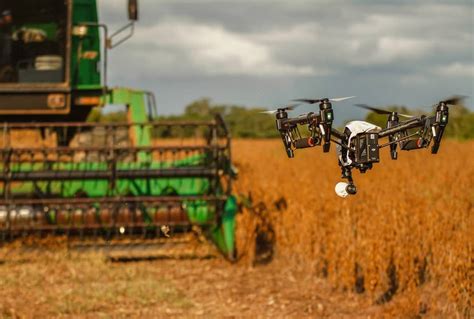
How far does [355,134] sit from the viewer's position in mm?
866

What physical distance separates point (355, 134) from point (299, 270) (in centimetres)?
570

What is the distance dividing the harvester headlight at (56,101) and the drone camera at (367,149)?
660 cm

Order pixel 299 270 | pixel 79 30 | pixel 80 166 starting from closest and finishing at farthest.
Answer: pixel 299 270, pixel 80 166, pixel 79 30

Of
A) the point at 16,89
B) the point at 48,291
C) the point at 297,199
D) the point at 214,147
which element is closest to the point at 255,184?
the point at 297,199

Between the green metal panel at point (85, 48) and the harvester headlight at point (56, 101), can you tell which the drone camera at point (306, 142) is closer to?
the harvester headlight at point (56, 101)

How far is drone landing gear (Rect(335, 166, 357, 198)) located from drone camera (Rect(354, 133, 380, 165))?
29mm

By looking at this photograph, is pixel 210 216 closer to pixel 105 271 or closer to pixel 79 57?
pixel 105 271

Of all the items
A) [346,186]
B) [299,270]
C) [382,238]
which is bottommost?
[299,270]

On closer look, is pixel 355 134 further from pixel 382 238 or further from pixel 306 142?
pixel 382 238

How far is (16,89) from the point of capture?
7.08m

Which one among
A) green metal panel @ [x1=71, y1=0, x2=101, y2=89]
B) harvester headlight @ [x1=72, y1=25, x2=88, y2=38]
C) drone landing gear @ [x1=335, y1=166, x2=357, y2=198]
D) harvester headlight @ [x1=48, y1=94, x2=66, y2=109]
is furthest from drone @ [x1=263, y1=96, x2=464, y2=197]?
harvester headlight @ [x1=72, y1=25, x2=88, y2=38]

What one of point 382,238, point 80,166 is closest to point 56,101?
point 80,166

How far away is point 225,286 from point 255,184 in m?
3.12

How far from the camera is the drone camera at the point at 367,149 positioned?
0.83 meters
